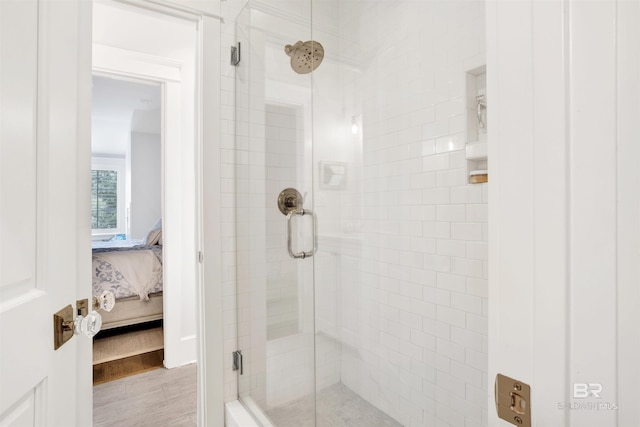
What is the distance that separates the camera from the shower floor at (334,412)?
1.55 metres

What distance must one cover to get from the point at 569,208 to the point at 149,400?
100 inches

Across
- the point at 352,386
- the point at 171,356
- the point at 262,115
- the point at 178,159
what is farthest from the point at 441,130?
the point at 171,356

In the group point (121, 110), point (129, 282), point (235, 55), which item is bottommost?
point (129, 282)

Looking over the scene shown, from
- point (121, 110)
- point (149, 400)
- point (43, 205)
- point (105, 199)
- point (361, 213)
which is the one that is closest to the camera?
point (43, 205)

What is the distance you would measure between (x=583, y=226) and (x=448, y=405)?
1.39 m

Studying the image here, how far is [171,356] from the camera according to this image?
100 inches

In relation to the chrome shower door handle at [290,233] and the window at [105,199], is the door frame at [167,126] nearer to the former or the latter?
the chrome shower door handle at [290,233]

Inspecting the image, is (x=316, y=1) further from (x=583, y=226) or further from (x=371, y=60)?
(x=583, y=226)

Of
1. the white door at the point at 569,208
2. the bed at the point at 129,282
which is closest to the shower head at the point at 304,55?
the white door at the point at 569,208

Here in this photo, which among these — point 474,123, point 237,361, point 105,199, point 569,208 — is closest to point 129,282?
point 237,361

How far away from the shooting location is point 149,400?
82.8 inches

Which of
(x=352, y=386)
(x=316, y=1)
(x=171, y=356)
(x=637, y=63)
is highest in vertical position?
(x=316, y=1)

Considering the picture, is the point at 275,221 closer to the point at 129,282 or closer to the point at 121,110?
the point at 129,282

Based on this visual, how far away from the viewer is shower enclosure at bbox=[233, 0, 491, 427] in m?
1.42
